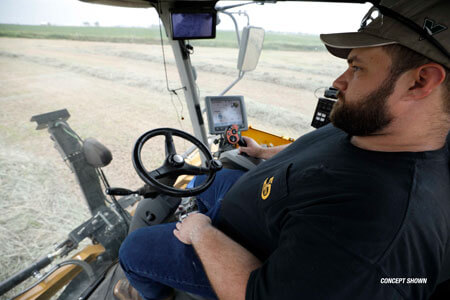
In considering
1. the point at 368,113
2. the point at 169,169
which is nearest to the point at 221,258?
the point at 169,169

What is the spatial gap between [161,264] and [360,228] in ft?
3.00

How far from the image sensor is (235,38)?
214 centimetres

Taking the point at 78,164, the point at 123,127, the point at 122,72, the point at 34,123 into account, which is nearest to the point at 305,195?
the point at 78,164

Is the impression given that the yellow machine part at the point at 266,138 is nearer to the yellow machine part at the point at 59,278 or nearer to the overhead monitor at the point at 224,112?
the overhead monitor at the point at 224,112

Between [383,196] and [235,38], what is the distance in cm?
199

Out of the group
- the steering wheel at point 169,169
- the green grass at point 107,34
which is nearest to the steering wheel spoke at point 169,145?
the steering wheel at point 169,169

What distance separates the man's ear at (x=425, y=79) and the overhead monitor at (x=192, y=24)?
142 cm

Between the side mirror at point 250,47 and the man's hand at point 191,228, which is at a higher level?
the side mirror at point 250,47

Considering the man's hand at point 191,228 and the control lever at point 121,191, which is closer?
the man's hand at point 191,228

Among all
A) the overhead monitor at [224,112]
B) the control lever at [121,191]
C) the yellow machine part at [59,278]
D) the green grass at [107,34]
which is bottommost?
the yellow machine part at [59,278]

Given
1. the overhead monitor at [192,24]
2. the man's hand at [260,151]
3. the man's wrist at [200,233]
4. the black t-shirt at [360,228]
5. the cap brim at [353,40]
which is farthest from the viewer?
the man's hand at [260,151]

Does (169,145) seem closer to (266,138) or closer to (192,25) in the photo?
(192,25)

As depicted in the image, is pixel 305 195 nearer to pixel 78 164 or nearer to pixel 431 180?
pixel 431 180

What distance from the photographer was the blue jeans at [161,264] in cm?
104
